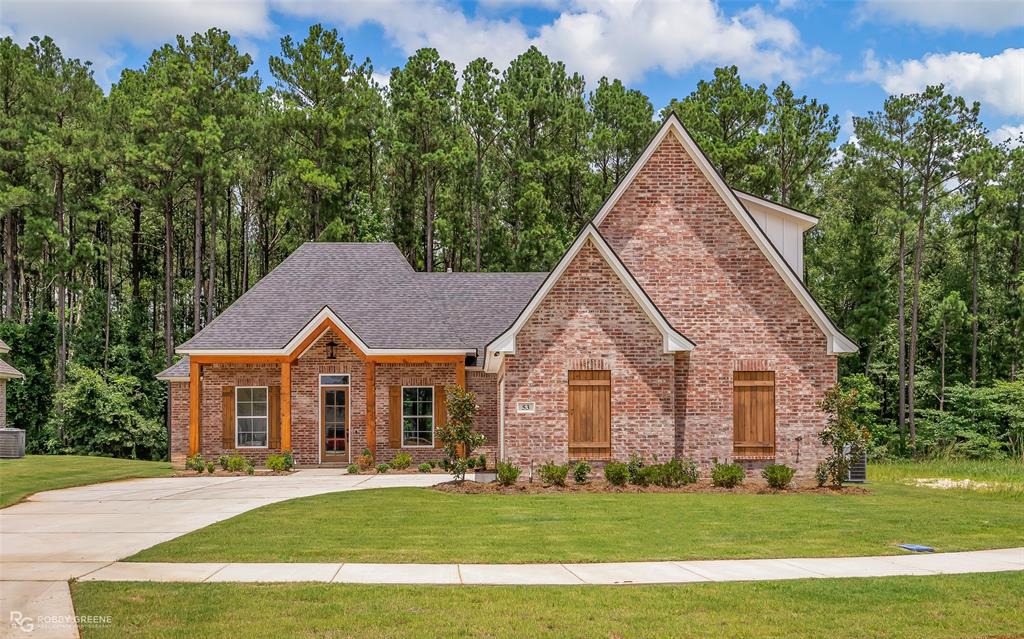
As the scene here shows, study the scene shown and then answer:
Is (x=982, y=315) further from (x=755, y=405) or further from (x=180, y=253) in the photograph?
(x=180, y=253)

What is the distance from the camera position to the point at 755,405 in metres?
20.7

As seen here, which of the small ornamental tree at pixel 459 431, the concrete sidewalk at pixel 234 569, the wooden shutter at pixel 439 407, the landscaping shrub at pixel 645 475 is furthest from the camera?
the wooden shutter at pixel 439 407

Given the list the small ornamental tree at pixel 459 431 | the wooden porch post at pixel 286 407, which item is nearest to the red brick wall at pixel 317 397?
the wooden porch post at pixel 286 407

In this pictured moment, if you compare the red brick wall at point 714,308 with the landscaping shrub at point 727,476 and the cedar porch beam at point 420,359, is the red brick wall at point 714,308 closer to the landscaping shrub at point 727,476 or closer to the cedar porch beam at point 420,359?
the landscaping shrub at point 727,476

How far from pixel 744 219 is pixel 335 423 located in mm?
13561

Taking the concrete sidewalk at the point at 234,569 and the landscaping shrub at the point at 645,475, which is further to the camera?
the landscaping shrub at the point at 645,475

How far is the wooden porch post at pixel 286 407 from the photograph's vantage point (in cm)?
2525

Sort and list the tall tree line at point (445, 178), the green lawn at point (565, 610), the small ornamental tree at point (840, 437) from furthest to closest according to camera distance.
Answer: the tall tree line at point (445, 178), the small ornamental tree at point (840, 437), the green lawn at point (565, 610)

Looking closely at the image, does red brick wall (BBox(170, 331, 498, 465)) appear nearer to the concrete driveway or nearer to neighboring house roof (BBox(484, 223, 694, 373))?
the concrete driveway

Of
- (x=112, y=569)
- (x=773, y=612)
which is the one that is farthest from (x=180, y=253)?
(x=773, y=612)

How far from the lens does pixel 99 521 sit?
14562 millimetres

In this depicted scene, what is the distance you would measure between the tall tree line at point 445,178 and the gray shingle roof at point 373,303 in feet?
41.0

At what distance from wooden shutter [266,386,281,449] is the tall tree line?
1468 centimetres

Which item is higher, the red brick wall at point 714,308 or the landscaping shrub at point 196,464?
the red brick wall at point 714,308
